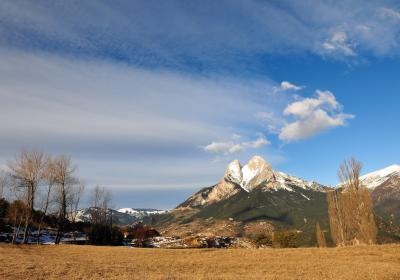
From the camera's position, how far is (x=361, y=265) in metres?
34.3

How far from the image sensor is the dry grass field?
90.3 ft

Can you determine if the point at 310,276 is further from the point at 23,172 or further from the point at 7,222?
the point at 7,222

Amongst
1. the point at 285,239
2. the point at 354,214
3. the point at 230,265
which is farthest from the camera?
the point at 285,239

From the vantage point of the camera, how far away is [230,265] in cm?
3619

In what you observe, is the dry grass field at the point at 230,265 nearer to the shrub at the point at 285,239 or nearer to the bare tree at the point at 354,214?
the bare tree at the point at 354,214

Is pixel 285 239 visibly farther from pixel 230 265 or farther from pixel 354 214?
pixel 230 265

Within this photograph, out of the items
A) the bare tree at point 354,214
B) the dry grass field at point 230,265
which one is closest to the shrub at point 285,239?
the bare tree at point 354,214

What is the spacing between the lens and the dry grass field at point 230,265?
27531mm

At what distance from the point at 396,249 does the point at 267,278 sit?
81.2 ft

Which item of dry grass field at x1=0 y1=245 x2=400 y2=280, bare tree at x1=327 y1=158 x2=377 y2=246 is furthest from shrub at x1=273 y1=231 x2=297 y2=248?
dry grass field at x1=0 y1=245 x2=400 y2=280

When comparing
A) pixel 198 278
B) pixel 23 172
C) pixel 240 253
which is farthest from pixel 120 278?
pixel 23 172

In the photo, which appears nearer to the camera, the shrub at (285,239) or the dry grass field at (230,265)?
the dry grass field at (230,265)

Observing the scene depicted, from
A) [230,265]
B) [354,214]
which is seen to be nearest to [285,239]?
[354,214]

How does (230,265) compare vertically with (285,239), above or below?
below
